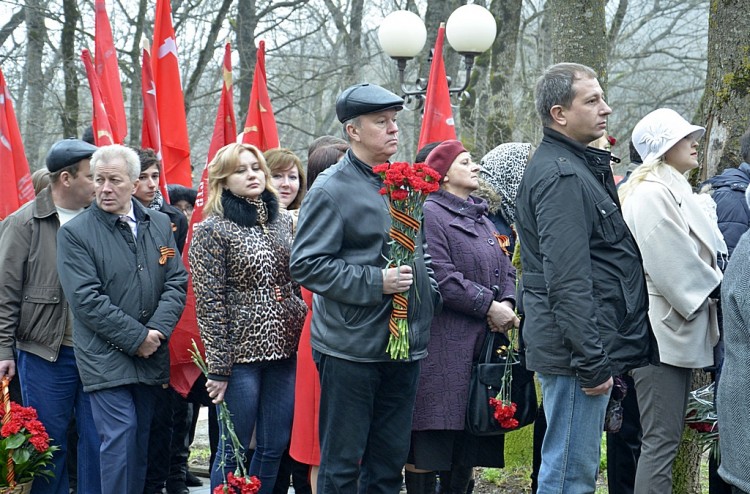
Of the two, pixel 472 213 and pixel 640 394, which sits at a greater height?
pixel 472 213

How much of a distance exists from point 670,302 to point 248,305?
2164 mm

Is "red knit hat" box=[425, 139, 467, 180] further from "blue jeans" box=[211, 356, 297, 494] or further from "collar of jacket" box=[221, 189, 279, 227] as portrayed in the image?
"blue jeans" box=[211, 356, 297, 494]

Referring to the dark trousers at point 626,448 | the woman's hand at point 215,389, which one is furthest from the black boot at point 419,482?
the woman's hand at point 215,389

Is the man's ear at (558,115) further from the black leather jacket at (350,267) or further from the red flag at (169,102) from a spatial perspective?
the red flag at (169,102)

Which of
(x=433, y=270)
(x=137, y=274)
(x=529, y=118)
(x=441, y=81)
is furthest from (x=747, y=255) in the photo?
(x=529, y=118)

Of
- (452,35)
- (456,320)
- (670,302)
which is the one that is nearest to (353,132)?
(456,320)

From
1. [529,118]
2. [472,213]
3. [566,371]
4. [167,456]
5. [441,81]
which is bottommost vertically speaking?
[167,456]

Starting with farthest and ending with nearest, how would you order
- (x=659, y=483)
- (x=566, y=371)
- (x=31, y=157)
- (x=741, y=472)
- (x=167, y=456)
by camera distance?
(x=31, y=157), (x=167, y=456), (x=659, y=483), (x=566, y=371), (x=741, y=472)

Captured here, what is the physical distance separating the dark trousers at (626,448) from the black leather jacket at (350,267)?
1.56 m

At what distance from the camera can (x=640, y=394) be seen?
191 inches

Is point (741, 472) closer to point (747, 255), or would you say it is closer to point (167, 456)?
point (747, 255)

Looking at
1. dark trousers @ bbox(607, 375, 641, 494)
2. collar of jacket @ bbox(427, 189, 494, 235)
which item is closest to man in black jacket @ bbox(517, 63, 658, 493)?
collar of jacket @ bbox(427, 189, 494, 235)

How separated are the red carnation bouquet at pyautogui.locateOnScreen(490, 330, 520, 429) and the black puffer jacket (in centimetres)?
91

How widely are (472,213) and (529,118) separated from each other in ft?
40.8
